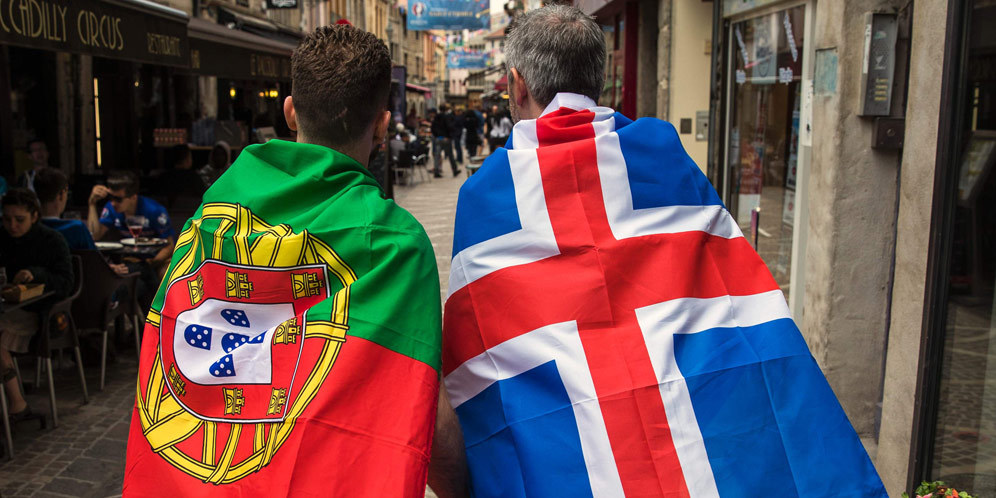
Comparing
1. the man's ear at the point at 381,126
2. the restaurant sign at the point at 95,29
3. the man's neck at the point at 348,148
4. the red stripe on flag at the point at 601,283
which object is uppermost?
the restaurant sign at the point at 95,29

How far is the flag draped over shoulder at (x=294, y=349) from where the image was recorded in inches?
71.6

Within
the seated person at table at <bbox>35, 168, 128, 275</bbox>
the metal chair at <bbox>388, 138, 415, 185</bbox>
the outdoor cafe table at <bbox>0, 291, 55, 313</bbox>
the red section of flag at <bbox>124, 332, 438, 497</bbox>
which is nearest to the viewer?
the red section of flag at <bbox>124, 332, 438, 497</bbox>

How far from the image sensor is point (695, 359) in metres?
1.91

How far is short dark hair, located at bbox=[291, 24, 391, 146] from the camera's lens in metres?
2.04

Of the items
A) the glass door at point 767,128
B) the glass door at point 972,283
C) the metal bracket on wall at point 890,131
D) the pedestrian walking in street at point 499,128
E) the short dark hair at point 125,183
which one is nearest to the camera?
the glass door at point 972,283

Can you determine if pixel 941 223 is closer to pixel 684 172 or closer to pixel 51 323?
pixel 684 172

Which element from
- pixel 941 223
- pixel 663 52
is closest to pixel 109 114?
pixel 663 52

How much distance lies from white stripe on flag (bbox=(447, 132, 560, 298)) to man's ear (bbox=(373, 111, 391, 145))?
314 millimetres

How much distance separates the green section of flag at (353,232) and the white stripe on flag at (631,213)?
416 mm

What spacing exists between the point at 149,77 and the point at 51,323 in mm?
11673

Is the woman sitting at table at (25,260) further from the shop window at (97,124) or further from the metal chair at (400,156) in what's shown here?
the metal chair at (400,156)

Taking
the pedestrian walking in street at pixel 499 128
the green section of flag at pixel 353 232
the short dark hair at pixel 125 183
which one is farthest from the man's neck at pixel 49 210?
the pedestrian walking in street at pixel 499 128

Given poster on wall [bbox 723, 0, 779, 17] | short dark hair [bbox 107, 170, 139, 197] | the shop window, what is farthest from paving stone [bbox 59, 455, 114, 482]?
the shop window

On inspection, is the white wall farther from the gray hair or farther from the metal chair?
the metal chair
